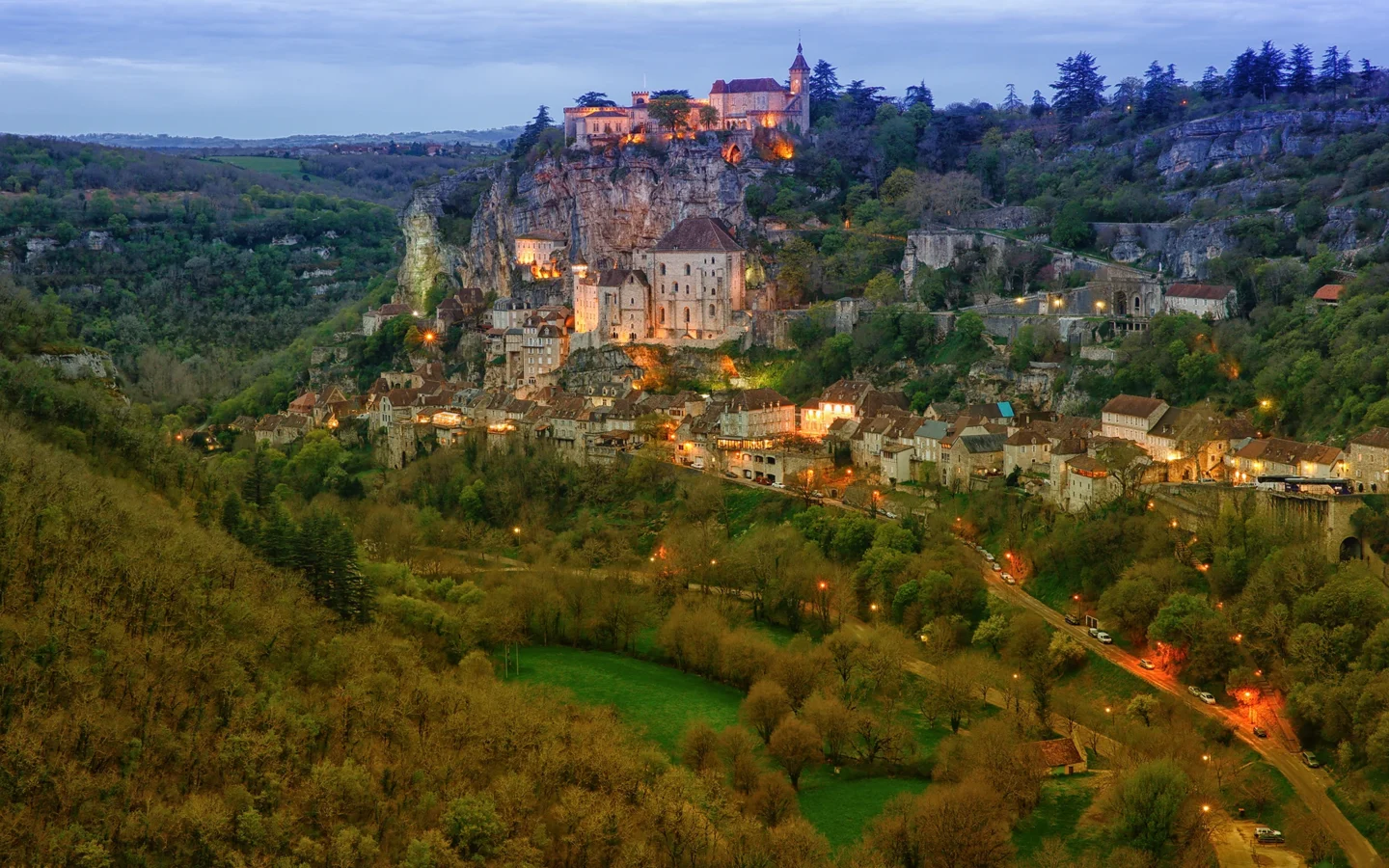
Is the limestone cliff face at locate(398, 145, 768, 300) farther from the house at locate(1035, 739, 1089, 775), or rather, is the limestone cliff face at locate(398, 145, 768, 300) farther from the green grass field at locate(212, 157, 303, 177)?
the green grass field at locate(212, 157, 303, 177)

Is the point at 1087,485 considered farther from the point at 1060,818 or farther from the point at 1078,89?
the point at 1078,89

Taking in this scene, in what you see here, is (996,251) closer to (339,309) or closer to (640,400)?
(640,400)

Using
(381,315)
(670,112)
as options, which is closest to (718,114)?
(670,112)

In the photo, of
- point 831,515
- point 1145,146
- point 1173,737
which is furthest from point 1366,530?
point 1145,146

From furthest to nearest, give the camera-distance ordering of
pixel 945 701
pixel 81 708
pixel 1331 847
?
pixel 945 701 < pixel 1331 847 < pixel 81 708

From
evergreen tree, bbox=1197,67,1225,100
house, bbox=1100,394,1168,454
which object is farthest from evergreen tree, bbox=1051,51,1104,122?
house, bbox=1100,394,1168,454

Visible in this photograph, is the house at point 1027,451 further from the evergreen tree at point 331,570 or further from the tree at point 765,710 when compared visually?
the evergreen tree at point 331,570

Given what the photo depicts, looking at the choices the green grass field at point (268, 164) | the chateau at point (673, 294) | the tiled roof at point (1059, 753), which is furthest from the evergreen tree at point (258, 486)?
the green grass field at point (268, 164)
